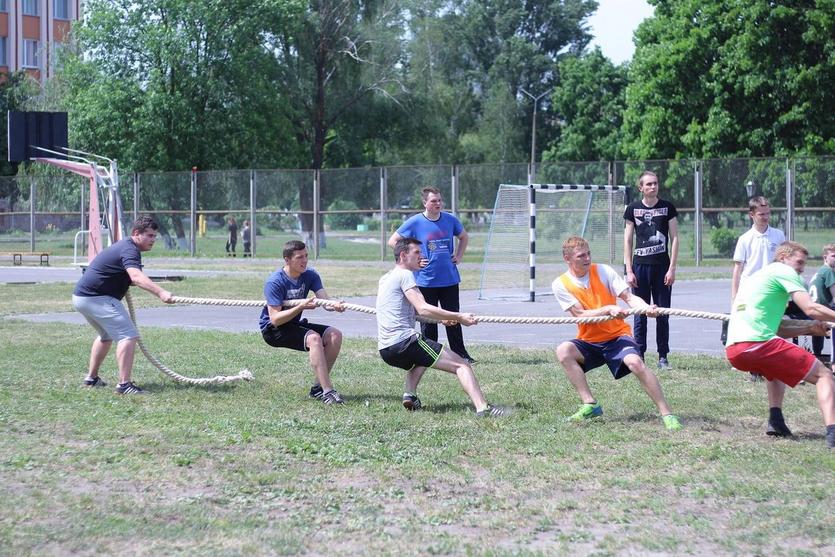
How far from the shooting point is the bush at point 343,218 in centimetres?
3669

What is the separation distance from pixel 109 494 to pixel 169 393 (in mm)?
3627

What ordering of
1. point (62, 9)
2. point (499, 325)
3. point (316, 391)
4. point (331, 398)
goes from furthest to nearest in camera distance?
point (62, 9), point (499, 325), point (316, 391), point (331, 398)

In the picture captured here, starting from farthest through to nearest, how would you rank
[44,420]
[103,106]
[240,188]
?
[103,106]
[240,188]
[44,420]

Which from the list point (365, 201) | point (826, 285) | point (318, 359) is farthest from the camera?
point (365, 201)

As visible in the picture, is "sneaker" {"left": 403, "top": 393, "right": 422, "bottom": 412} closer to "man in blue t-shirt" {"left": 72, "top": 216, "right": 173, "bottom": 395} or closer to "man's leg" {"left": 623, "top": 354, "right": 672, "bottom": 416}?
"man's leg" {"left": 623, "top": 354, "right": 672, "bottom": 416}

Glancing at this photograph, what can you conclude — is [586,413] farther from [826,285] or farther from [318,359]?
[826,285]

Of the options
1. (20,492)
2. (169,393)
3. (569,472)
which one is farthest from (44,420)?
(569,472)

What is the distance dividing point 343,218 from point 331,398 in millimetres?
27742

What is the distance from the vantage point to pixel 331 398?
30.5ft

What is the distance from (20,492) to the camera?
6324mm

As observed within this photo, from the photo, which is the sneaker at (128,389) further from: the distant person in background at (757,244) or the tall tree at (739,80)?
the tall tree at (739,80)

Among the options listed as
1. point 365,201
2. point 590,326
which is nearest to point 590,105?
point 365,201

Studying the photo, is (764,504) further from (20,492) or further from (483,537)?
(20,492)

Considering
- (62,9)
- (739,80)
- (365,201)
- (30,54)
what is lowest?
(365,201)
